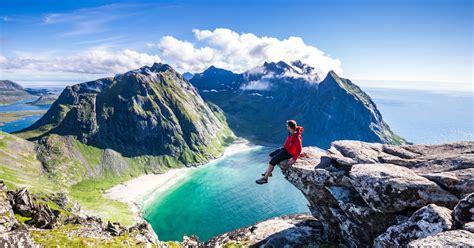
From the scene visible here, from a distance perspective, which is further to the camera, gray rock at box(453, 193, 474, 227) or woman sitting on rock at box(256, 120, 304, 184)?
woman sitting on rock at box(256, 120, 304, 184)

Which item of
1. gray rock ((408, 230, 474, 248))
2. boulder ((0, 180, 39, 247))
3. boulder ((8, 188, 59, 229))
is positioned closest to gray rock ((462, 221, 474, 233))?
gray rock ((408, 230, 474, 248))

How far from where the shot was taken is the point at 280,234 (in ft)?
122

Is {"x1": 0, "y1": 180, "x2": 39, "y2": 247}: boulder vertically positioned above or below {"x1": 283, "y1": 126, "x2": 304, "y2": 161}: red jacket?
below

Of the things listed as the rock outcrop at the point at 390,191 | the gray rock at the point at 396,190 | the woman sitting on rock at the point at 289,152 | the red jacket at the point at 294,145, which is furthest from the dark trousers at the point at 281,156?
the gray rock at the point at 396,190

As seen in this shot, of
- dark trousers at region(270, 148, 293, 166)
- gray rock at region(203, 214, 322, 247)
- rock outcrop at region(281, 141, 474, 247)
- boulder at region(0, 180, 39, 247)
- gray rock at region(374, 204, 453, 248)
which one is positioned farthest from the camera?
gray rock at region(203, 214, 322, 247)

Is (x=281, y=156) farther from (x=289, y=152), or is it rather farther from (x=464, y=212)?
(x=464, y=212)

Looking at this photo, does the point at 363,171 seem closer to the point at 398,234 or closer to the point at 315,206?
the point at 398,234

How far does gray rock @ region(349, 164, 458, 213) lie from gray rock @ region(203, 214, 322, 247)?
12.2 metres

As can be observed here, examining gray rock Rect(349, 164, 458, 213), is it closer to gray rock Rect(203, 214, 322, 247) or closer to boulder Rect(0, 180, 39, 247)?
gray rock Rect(203, 214, 322, 247)

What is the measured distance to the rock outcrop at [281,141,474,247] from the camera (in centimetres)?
1883

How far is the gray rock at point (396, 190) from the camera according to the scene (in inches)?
885

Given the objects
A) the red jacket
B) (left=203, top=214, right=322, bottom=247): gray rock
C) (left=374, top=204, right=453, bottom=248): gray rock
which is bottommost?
(left=203, top=214, right=322, bottom=247): gray rock

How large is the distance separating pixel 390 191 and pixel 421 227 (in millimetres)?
4605

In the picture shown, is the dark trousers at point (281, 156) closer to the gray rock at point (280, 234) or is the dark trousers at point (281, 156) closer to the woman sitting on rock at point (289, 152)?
the woman sitting on rock at point (289, 152)
